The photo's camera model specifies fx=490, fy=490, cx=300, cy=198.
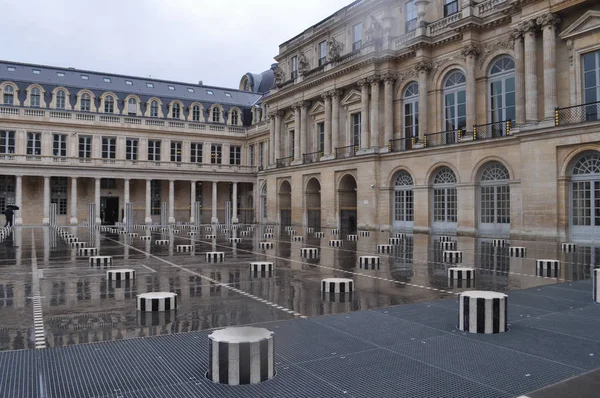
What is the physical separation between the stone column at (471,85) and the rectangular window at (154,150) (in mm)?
40319

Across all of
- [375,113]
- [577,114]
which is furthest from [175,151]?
[577,114]

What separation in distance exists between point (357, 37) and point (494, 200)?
19894 mm

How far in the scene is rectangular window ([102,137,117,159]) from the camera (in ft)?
189

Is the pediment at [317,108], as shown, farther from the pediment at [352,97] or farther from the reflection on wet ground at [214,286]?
the reflection on wet ground at [214,286]

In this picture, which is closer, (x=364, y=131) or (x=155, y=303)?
(x=155, y=303)

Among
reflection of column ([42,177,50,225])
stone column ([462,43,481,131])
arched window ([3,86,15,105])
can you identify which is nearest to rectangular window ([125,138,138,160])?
reflection of column ([42,177,50,225])

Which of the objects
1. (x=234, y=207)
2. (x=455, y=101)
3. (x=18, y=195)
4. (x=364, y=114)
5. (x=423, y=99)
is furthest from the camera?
(x=234, y=207)

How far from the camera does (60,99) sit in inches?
2232

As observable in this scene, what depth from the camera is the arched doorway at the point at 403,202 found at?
1415 inches

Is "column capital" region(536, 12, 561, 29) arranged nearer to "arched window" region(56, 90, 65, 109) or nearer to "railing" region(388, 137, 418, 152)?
"railing" region(388, 137, 418, 152)

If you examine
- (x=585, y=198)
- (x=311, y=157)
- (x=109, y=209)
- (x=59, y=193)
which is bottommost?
(x=109, y=209)

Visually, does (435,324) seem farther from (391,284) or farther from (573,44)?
(573,44)

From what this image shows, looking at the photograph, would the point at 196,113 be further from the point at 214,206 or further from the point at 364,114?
the point at 364,114

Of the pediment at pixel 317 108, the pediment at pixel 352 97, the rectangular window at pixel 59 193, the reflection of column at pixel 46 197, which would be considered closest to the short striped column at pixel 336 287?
the pediment at pixel 352 97
